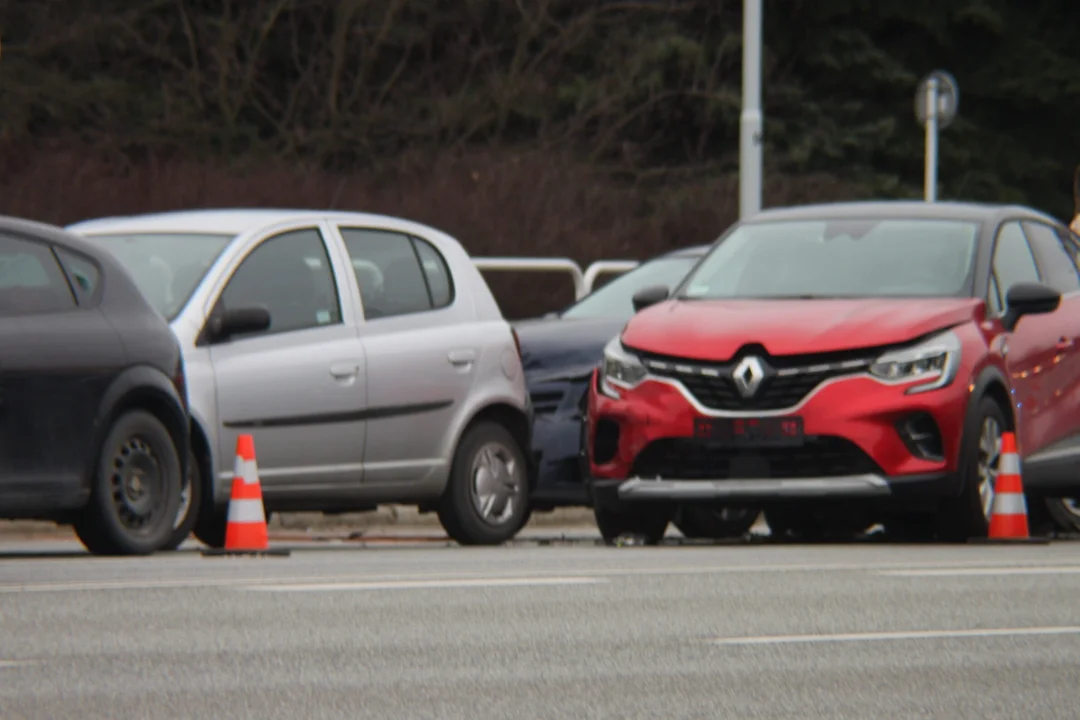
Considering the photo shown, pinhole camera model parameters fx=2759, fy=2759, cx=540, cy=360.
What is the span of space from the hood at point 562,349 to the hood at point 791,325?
1841 millimetres

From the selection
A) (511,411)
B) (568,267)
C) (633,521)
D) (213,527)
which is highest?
(511,411)

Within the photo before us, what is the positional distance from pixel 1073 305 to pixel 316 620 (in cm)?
683

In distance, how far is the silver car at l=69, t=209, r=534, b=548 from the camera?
41.8 ft

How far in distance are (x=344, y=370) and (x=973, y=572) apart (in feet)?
11.8

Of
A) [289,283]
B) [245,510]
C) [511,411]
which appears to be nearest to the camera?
[245,510]

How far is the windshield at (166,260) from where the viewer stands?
1296cm

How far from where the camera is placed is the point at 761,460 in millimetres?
12750

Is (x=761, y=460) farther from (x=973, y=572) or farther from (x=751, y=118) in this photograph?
(x=751, y=118)

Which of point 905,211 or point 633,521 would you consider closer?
point 633,521

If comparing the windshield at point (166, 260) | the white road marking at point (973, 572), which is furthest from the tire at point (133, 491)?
the white road marking at point (973, 572)

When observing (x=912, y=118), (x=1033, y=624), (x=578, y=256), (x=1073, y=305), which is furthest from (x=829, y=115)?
(x=1033, y=624)

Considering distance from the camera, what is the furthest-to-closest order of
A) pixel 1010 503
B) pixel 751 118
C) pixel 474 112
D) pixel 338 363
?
pixel 474 112 → pixel 751 118 → pixel 338 363 → pixel 1010 503

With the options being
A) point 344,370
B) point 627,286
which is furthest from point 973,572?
point 627,286

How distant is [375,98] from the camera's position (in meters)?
34.1
